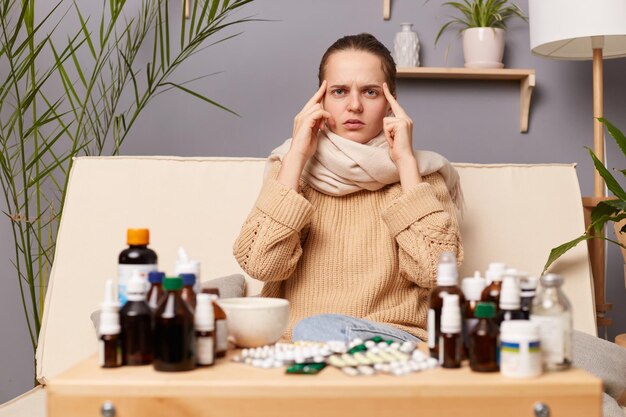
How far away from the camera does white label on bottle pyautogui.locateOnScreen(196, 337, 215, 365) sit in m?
0.92

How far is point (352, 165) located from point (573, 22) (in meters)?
1.04

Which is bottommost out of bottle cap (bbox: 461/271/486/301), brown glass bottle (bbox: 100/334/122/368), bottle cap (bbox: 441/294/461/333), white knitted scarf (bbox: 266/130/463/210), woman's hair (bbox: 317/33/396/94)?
brown glass bottle (bbox: 100/334/122/368)

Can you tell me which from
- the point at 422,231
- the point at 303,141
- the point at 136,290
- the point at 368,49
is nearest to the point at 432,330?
the point at 136,290

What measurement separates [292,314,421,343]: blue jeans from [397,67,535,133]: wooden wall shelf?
4.82 feet

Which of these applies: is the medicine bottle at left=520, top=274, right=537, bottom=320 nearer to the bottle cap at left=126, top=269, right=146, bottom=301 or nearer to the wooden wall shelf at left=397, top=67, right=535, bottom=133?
the bottle cap at left=126, top=269, right=146, bottom=301

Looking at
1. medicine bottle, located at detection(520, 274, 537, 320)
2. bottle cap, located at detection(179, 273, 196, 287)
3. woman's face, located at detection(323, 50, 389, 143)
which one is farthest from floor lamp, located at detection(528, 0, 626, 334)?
bottle cap, located at detection(179, 273, 196, 287)

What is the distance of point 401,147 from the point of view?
1712 mm

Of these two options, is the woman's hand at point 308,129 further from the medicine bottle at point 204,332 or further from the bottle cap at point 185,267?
the medicine bottle at point 204,332

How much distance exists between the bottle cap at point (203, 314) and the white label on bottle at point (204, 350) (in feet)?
0.04

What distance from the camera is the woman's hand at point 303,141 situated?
1.68 m

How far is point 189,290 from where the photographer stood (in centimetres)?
96

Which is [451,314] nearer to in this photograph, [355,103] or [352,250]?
[352,250]

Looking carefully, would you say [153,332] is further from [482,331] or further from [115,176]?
[115,176]

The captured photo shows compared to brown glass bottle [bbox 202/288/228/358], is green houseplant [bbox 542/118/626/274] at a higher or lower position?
higher
